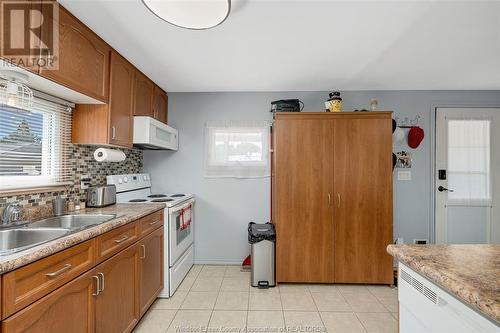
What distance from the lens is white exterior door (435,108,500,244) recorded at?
9.66 feet

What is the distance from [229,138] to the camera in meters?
3.09

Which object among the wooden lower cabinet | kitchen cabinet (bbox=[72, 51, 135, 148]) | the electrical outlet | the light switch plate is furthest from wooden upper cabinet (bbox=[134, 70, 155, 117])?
the light switch plate

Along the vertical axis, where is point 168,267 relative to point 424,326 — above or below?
below

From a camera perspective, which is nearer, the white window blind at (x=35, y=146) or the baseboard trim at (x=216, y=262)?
the white window blind at (x=35, y=146)

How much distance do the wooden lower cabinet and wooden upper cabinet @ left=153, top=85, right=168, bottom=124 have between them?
199 cm

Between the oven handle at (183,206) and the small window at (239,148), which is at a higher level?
the small window at (239,148)

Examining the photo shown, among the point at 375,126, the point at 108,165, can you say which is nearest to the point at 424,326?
the point at 375,126

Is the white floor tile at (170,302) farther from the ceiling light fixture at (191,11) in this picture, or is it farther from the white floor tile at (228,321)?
the ceiling light fixture at (191,11)

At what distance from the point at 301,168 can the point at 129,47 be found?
6.41 ft

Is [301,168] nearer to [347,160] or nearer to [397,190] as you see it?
[347,160]

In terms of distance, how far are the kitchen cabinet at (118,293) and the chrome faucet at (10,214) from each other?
62 centimetres

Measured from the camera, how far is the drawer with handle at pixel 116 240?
138cm

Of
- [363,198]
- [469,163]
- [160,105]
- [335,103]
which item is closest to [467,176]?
[469,163]

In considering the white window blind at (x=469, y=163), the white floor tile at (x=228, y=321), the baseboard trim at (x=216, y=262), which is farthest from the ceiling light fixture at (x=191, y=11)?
the white window blind at (x=469, y=163)
